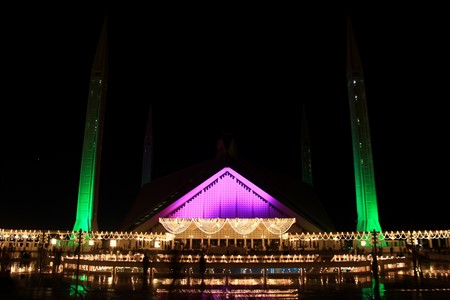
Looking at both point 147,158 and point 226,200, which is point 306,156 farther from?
point 226,200

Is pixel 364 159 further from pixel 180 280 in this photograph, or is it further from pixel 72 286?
pixel 72 286

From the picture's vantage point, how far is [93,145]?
92.7 ft

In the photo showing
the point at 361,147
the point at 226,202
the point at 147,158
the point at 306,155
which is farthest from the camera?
the point at 306,155

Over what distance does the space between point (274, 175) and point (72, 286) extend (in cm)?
2453

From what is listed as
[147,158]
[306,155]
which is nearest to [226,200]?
[147,158]

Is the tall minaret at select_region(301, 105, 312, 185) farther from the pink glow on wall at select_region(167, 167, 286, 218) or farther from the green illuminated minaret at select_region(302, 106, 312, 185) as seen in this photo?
the pink glow on wall at select_region(167, 167, 286, 218)

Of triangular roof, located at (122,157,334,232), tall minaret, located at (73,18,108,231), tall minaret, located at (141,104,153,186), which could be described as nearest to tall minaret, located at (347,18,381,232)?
triangular roof, located at (122,157,334,232)

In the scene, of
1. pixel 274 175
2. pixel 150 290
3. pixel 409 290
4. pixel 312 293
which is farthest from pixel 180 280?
pixel 274 175

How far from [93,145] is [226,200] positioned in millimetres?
9848

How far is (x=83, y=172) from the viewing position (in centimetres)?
2767

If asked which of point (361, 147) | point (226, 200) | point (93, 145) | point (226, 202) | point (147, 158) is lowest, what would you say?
point (226, 202)

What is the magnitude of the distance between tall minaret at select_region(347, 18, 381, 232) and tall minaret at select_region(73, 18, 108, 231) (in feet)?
57.0

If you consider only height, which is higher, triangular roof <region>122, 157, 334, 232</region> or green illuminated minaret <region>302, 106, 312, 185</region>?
green illuminated minaret <region>302, 106, 312, 185</region>

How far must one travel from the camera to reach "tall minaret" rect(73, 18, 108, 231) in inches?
1040
